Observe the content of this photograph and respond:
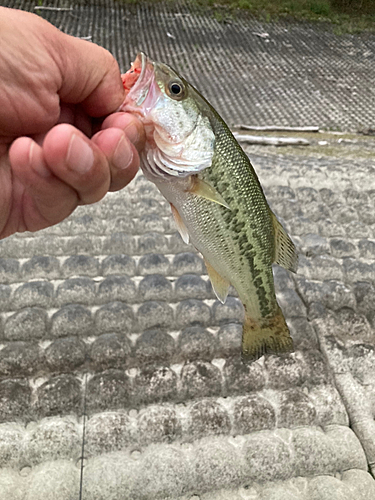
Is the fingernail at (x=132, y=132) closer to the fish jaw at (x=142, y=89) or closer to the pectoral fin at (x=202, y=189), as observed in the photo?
the fish jaw at (x=142, y=89)

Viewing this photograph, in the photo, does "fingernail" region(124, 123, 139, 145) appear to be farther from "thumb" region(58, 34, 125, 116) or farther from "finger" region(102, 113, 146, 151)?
"thumb" region(58, 34, 125, 116)

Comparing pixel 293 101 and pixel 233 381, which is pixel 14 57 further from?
pixel 293 101

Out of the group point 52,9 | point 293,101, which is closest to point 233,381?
point 293,101

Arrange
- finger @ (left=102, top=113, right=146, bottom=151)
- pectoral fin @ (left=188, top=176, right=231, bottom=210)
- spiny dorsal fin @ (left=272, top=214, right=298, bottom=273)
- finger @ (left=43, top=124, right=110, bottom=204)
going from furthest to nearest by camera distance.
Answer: spiny dorsal fin @ (left=272, top=214, right=298, bottom=273), pectoral fin @ (left=188, top=176, right=231, bottom=210), finger @ (left=102, top=113, right=146, bottom=151), finger @ (left=43, top=124, right=110, bottom=204)

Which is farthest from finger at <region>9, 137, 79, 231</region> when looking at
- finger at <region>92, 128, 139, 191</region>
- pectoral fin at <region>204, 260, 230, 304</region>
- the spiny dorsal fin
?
the spiny dorsal fin

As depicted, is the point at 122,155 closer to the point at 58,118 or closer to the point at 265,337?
the point at 58,118
